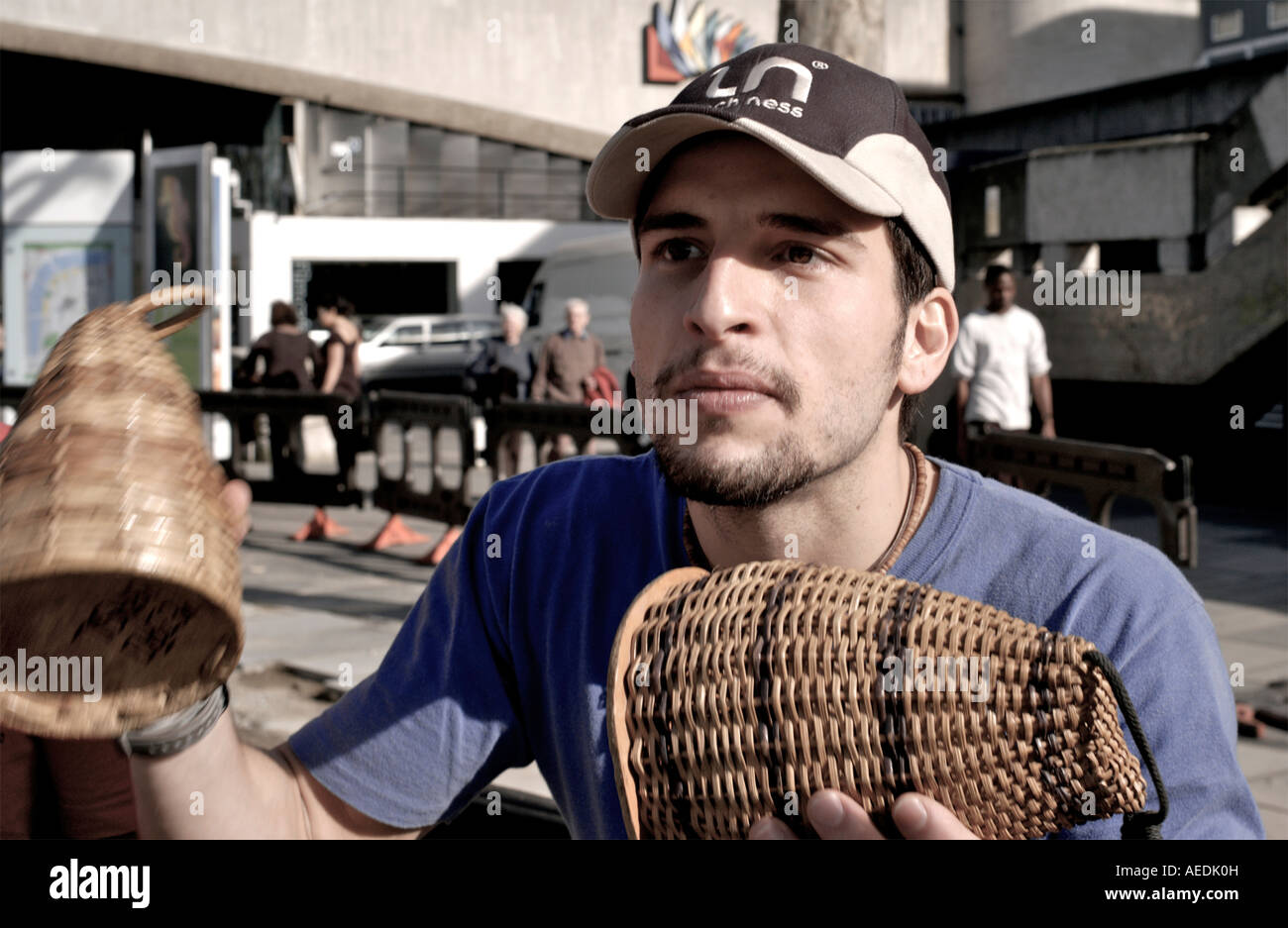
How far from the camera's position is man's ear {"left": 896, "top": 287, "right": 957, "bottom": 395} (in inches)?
66.4

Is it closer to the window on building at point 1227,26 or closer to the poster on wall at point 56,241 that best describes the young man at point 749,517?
the poster on wall at point 56,241

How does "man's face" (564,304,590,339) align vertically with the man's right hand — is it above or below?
above

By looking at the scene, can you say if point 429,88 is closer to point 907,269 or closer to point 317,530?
point 317,530

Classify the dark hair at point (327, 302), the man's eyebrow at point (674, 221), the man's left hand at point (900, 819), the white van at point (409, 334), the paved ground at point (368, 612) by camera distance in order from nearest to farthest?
the man's left hand at point (900, 819)
the man's eyebrow at point (674, 221)
the paved ground at point (368, 612)
the dark hair at point (327, 302)
the white van at point (409, 334)

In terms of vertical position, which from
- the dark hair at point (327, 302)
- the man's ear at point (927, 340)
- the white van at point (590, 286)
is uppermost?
the white van at point (590, 286)

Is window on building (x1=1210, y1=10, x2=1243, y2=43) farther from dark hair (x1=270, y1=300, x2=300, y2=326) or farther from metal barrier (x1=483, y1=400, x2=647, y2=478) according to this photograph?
metal barrier (x1=483, y1=400, x2=647, y2=478)

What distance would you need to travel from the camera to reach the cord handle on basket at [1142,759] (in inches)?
48.8

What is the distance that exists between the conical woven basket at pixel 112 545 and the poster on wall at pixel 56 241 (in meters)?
13.2

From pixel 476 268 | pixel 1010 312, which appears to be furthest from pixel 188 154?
pixel 476 268

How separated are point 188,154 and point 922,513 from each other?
13254 mm

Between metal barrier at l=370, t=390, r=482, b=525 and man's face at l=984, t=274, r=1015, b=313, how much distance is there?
3.67 meters

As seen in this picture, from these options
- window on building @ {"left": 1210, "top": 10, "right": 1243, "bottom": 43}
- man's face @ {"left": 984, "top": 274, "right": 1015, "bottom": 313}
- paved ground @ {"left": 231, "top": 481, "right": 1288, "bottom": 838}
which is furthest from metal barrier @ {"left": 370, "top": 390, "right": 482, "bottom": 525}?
window on building @ {"left": 1210, "top": 10, "right": 1243, "bottom": 43}

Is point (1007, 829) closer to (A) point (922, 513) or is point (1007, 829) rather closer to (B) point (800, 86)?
(A) point (922, 513)

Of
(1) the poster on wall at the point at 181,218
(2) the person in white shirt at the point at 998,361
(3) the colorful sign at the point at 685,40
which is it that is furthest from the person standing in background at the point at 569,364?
(3) the colorful sign at the point at 685,40
